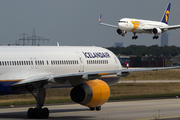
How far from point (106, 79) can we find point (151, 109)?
383 centimetres

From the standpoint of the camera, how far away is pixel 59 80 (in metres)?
20.5

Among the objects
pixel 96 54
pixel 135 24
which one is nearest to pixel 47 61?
pixel 96 54

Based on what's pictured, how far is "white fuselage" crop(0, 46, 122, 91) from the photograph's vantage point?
20.9 metres

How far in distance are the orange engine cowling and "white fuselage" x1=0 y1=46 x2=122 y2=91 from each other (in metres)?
2.72

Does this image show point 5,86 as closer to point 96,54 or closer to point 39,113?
point 39,113

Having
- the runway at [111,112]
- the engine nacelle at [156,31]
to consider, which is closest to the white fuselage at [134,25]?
the engine nacelle at [156,31]

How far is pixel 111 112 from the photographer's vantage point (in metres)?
25.8

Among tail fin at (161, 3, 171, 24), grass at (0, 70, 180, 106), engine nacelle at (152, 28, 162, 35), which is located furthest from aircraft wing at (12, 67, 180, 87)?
tail fin at (161, 3, 171, 24)

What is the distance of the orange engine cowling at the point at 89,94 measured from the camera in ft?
68.5

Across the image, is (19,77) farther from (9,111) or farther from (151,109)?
(151,109)

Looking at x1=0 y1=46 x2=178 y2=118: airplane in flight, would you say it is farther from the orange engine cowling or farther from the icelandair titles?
the icelandair titles

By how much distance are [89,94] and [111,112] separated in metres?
5.37

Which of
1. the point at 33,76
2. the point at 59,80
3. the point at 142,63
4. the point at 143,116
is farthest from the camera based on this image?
the point at 142,63

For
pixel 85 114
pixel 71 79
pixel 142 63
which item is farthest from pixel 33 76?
pixel 142 63
